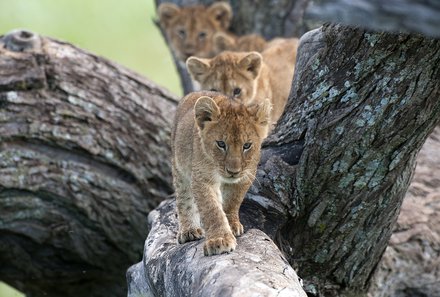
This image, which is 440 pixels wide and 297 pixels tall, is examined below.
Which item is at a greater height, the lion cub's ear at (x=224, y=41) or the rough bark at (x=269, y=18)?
the rough bark at (x=269, y=18)

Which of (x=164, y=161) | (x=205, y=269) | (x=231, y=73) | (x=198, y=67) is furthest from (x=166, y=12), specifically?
(x=205, y=269)

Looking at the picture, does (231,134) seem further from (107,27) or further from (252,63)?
(107,27)

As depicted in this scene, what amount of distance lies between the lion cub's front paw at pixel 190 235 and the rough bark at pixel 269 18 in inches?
145

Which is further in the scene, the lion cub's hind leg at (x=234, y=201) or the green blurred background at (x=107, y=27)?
the green blurred background at (x=107, y=27)

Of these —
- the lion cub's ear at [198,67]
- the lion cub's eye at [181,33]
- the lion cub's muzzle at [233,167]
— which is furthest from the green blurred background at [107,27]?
the lion cub's muzzle at [233,167]

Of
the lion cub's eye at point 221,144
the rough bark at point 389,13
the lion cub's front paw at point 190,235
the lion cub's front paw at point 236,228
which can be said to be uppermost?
the rough bark at point 389,13

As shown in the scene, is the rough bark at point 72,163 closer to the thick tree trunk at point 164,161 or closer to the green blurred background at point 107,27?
the thick tree trunk at point 164,161

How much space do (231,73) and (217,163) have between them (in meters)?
2.97

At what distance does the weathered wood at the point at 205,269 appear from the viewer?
4371 millimetres

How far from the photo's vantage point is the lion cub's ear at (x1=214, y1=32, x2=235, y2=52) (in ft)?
32.2

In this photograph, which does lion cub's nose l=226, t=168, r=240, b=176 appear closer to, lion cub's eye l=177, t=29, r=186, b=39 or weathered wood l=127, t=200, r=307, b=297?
weathered wood l=127, t=200, r=307, b=297

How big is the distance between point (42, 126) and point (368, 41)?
2796mm

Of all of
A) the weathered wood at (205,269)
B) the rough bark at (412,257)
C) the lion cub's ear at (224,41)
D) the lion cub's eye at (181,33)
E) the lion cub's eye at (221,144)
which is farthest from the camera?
the lion cub's eye at (181,33)

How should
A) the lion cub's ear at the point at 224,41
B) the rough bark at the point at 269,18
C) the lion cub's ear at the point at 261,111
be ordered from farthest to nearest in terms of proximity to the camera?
the lion cub's ear at the point at 224,41, the rough bark at the point at 269,18, the lion cub's ear at the point at 261,111
